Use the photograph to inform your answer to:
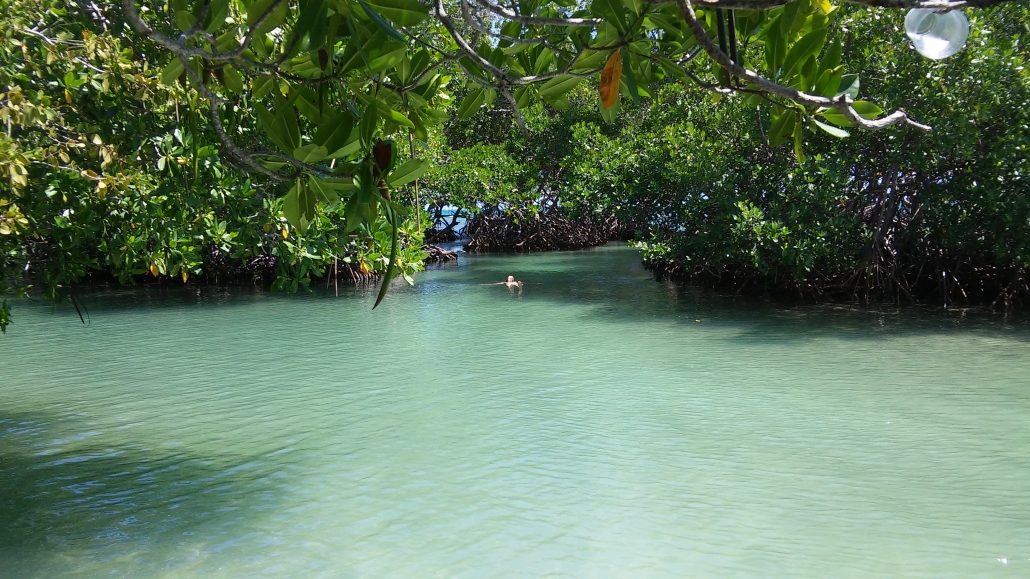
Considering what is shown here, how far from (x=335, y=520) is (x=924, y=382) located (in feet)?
12.6

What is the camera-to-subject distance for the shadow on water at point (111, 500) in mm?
3102

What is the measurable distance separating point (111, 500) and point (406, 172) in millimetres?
2675

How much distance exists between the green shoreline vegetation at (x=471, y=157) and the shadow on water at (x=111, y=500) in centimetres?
81

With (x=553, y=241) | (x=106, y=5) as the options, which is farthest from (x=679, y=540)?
(x=553, y=241)

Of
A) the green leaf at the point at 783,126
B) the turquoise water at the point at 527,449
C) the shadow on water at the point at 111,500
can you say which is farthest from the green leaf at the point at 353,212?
the shadow on water at the point at 111,500

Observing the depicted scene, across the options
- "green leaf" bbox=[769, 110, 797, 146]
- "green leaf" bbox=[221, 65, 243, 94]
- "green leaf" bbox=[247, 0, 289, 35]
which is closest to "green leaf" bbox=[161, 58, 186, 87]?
"green leaf" bbox=[221, 65, 243, 94]

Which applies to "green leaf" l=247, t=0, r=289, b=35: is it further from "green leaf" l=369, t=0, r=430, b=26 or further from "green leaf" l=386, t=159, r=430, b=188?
"green leaf" l=386, t=159, r=430, b=188

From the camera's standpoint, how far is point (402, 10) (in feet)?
5.18

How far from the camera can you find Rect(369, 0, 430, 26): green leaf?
5.16 feet

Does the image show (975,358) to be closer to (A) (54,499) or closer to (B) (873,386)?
(B) (873,386)

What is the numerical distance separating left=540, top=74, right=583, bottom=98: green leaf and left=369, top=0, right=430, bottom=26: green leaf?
65 cm

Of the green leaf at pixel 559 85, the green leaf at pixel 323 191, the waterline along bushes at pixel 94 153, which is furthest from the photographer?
the waterline along bushes at pixel 94 153

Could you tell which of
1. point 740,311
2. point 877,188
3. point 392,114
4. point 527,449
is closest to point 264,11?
point 392,114

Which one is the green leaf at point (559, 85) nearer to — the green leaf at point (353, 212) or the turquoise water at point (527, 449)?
the green leaf at point (353, 212)
